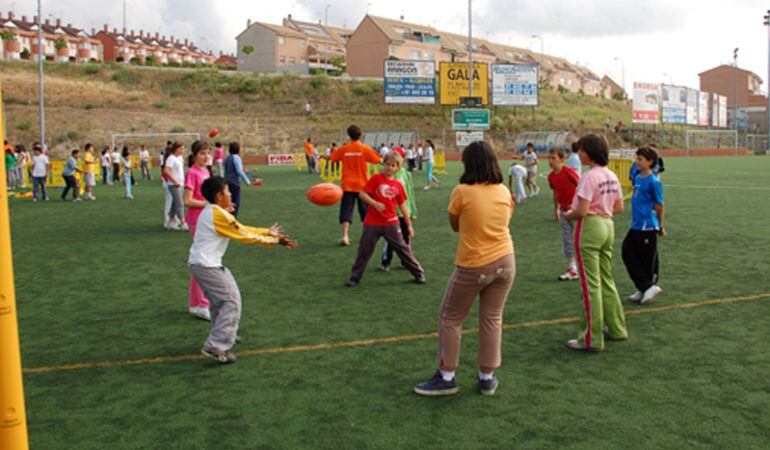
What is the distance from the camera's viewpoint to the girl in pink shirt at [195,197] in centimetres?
778

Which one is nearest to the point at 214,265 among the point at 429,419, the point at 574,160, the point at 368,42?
the point at 429,419

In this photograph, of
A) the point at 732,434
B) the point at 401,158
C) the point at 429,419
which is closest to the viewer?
the point at 732,434

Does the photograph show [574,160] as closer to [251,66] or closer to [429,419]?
[429,419]

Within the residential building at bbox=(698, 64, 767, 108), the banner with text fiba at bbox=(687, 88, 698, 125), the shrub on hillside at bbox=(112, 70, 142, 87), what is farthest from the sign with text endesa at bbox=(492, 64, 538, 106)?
the residential building at bbox=(698, 64, 767, 108)

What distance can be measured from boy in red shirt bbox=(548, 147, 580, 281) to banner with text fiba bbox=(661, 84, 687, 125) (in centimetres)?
6849

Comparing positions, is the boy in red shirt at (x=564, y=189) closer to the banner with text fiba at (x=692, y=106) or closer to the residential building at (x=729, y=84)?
the banner with text fiba at (x=692, y=106)

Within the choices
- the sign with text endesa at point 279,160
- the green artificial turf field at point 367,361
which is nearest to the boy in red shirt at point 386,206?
the green artificial turf field at point 367,361

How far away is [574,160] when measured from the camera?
15500 millimetres

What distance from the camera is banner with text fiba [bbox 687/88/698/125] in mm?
75875

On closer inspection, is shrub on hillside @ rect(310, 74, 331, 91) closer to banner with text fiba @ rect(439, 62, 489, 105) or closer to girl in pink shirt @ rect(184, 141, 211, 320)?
banner with text fiba @ rect(439, 62, 489, 105)

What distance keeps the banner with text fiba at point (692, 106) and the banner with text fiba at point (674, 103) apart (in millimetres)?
861

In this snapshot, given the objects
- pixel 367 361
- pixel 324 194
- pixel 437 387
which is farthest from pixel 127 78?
pixel 437 387

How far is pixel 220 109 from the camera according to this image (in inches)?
2569

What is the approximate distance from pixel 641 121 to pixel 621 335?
6786 centimetres
